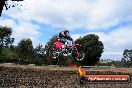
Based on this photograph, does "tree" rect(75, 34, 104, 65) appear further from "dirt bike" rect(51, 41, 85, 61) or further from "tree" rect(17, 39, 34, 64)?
"dirt bike" rect(51, 41, 85, 61)

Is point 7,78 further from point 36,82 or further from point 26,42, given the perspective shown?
point 26,42

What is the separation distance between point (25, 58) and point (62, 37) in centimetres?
6370

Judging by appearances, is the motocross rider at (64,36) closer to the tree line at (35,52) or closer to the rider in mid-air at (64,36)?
the rider in mid-air at (64,36)

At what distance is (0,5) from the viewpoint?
12734 mm

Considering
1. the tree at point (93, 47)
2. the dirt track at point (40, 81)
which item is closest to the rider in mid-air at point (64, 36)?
the dirt track at point (40, 81)

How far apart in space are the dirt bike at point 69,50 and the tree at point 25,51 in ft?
184

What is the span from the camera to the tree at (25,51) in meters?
83.0

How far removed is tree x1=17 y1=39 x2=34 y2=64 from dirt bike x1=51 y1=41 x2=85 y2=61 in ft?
184

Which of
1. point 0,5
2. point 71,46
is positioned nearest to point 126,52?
point 71,46

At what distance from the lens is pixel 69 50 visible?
22.2 meters

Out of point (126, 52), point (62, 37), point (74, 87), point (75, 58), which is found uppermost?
point (126, 52)

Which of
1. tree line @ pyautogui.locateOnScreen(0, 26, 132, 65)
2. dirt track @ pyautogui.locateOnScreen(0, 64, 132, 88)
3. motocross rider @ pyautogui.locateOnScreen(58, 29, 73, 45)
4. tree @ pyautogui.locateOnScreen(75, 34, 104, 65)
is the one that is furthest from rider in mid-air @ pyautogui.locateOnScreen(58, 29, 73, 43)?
tree @ pyautogui.locateOnScreen(75, 34, 104, 65)

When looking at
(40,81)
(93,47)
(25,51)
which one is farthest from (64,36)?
(25,51)

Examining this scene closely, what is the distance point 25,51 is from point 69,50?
68785mm
